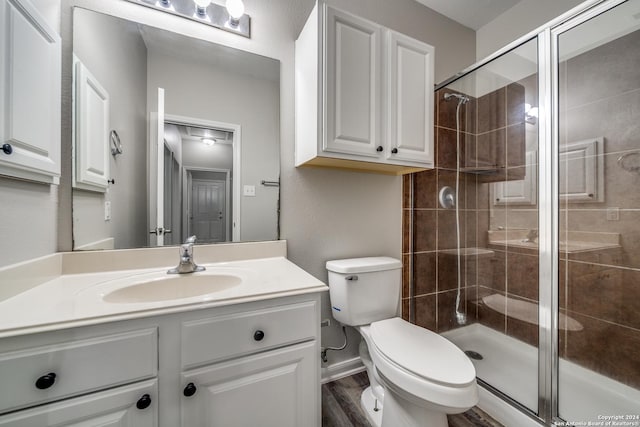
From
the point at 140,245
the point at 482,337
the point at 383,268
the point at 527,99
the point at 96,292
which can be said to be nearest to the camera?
the point at 96,292

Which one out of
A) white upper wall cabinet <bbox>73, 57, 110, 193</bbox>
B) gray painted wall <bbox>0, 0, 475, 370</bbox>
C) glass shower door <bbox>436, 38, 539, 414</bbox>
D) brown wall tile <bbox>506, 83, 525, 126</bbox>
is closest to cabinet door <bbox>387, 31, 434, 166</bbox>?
gray painted wall <bbox>0, 0, 475, 370</bbox>

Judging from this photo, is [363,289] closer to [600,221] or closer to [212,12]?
[600,221]

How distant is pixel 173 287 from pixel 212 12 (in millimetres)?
1343

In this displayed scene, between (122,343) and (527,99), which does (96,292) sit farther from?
(527,99)

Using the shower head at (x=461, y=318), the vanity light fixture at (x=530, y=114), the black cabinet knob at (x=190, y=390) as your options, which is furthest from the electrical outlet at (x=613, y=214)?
the black cabinet knob at (x=190, y=390)

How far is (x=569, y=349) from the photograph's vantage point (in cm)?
125

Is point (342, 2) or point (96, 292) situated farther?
point (342, 2)

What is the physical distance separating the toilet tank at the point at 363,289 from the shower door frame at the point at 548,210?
716 millimetres

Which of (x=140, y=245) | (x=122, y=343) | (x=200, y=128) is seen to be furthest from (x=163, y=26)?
(x=122, y=343)

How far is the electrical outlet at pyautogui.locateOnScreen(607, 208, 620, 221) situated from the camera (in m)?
1.27

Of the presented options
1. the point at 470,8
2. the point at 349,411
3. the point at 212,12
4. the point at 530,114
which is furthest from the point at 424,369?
the point at 470,8

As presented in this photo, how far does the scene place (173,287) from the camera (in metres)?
0.98

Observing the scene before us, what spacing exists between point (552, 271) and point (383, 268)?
82 centimetres

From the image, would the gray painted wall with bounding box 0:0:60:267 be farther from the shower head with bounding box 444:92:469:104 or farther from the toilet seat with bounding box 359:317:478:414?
the shower head with bounding box 444:92:469:104
